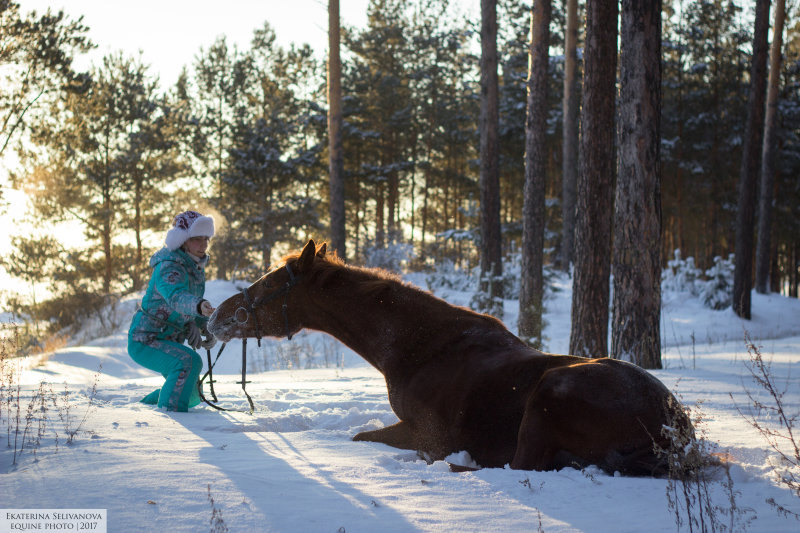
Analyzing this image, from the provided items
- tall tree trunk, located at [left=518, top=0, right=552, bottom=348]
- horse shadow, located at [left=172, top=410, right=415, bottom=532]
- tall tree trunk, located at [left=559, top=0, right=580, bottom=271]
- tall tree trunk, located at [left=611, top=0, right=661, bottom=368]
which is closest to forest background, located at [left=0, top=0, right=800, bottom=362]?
tall tree trunk, located at [left=559, top=0, right=580, bottom=271]

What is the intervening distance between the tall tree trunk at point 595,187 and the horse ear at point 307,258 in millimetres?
5316

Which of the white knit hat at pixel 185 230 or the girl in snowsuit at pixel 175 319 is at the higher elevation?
the white knit hat at pixel 185 230

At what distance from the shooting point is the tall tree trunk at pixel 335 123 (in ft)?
55.7

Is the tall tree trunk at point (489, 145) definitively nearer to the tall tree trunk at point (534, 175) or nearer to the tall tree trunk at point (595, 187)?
the tall tree trunk at point (534, 175)

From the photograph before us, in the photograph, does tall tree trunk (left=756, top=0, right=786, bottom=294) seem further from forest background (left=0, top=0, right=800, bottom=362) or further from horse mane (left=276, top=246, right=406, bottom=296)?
horse mane (left=276, top=246, right=406, bottom=296)

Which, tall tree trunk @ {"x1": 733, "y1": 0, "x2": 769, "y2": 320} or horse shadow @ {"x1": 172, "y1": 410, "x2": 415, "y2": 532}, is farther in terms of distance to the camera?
tall tree trunk @ {"x1": 733, "y1": 0, "x2": 769, "y2": 320}

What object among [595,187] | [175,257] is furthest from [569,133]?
[175,257]

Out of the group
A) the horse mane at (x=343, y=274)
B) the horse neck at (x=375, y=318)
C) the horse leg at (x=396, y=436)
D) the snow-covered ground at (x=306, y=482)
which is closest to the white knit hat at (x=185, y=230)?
the horse mane at (x=343, y=274)

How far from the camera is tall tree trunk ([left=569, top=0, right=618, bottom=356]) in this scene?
29.8 feet

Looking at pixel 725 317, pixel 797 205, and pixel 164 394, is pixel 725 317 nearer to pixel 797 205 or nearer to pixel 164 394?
pixel 164 394

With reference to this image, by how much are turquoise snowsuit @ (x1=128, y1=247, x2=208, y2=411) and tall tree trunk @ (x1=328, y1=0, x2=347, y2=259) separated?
11.1m

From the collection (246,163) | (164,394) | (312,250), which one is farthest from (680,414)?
(246,163)

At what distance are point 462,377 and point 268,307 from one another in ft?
5.87

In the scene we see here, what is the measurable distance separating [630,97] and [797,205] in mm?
31353
